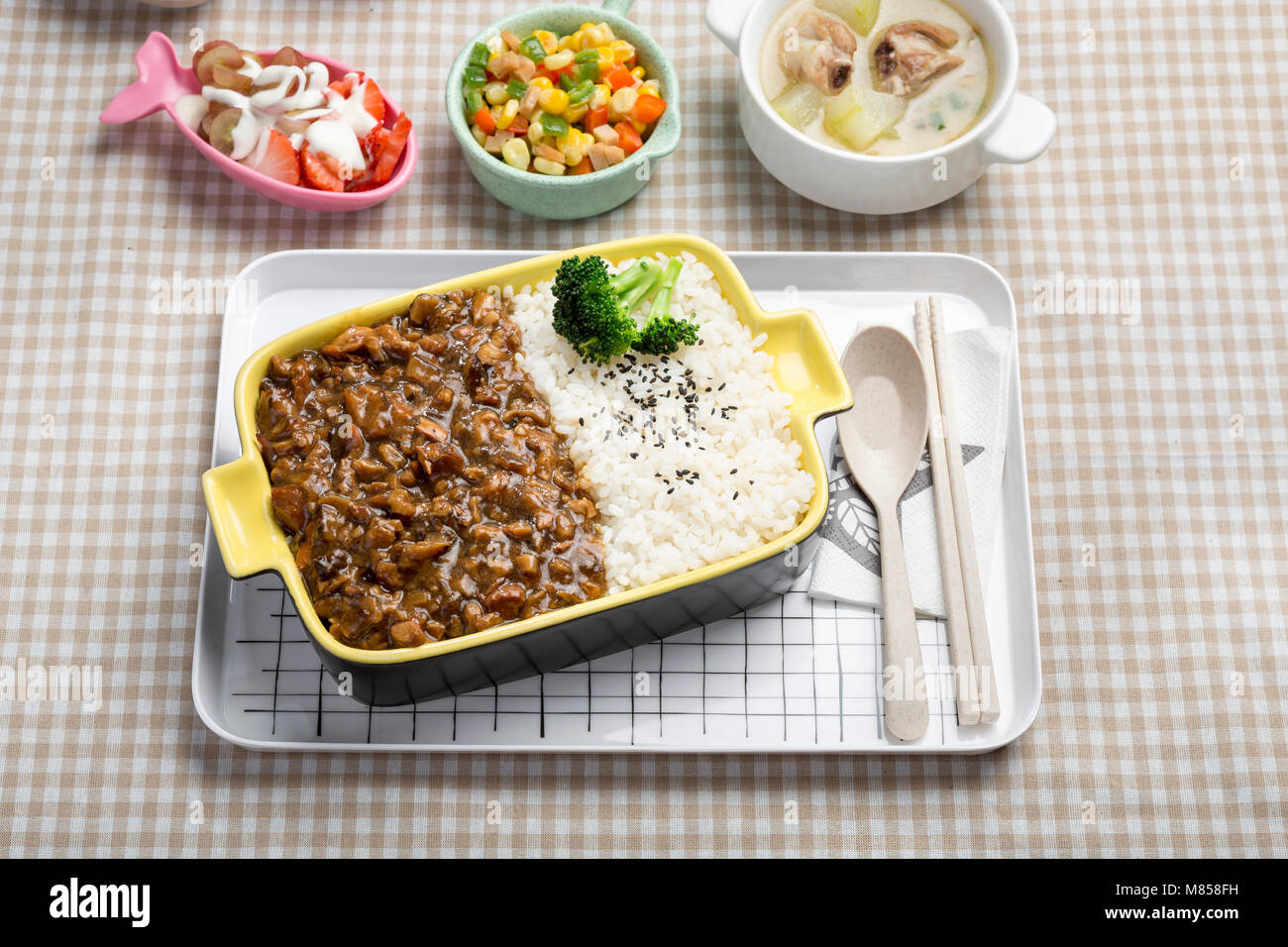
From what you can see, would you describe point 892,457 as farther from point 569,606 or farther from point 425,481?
point 425,481

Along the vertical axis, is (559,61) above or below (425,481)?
above

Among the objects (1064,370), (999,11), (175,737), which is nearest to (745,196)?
(999,11)

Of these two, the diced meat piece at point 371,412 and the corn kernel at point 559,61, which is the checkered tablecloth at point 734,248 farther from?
the diced meat piece at point 371,412

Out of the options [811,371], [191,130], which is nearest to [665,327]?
[811,371]

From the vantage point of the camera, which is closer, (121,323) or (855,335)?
(855,335)

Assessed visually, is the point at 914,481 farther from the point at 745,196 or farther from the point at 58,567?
the point at 58,567

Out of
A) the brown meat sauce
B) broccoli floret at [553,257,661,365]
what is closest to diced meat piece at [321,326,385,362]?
the brown meat sauce
